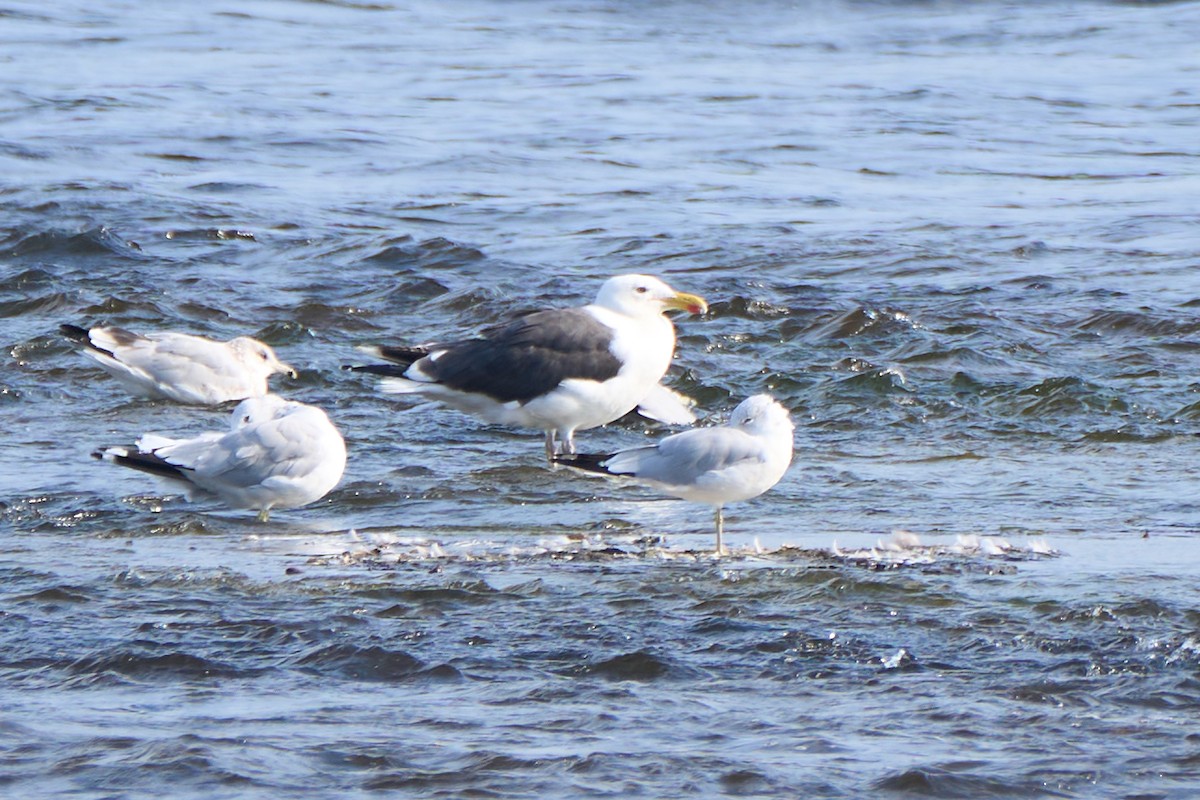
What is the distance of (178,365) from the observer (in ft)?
30.5

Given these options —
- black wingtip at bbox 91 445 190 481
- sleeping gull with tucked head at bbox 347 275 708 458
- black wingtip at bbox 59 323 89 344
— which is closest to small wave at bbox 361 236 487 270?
black wingtip at bbox 59 323 89 344

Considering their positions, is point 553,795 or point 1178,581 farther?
point 1178,581

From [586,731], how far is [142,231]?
983cm

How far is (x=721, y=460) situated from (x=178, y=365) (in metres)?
3.87

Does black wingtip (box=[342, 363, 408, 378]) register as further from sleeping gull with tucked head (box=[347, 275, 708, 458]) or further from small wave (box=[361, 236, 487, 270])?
small wave (box=[361, 236, 487, 270])

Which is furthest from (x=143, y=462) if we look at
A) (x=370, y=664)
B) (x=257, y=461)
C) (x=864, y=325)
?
(x=864, y=325)

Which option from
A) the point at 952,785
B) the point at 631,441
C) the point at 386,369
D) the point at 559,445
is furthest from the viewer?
the point at 631,441

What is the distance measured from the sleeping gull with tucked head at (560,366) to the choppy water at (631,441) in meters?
0.28

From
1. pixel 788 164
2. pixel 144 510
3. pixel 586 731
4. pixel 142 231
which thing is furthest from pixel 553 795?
pixel 788 164

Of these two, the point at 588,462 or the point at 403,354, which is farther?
the point at 403,354

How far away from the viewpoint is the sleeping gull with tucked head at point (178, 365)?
9.26 m

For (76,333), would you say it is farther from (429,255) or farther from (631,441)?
(429,255)

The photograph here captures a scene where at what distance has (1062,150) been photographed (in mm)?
16328

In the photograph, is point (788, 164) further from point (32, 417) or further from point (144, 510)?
point (144, 510)
